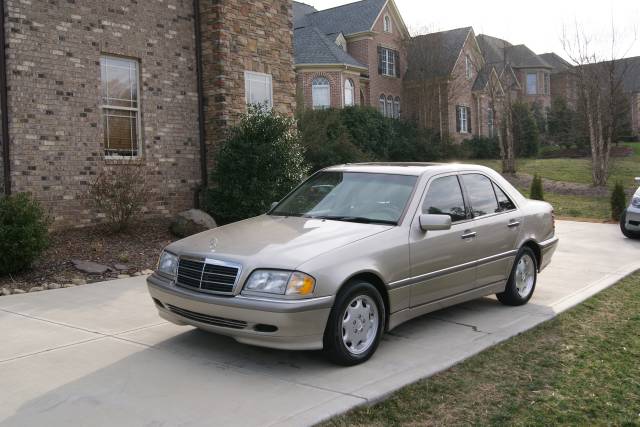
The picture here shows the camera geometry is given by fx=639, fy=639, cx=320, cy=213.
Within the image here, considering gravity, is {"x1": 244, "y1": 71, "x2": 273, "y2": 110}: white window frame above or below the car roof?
above

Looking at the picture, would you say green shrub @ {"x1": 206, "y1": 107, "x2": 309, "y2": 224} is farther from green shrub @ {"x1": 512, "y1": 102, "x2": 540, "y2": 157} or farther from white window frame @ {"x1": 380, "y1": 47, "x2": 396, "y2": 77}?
green shrub @ {"x1": 512, "y1": 102, "x2": 540, "y2": 157}

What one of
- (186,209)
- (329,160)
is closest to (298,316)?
(186,209)

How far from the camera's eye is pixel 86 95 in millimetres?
11305

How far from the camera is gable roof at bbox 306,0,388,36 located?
3738cm

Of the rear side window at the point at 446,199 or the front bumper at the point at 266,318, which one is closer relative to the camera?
the front bumper at the point at 266,318

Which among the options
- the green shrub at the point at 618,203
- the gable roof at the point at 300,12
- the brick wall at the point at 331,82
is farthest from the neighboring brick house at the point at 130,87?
the gable roof at the point at 300,12

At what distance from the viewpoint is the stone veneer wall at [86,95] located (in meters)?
10.5

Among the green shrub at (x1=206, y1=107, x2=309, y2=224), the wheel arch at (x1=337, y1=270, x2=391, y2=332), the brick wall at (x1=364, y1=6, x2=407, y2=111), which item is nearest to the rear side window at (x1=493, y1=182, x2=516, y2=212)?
the wheel arch at (x1=337, y1=270, x2=391, y2=332)

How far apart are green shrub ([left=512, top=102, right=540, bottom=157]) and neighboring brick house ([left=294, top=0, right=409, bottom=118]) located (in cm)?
752

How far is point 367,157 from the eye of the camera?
88.9 feet

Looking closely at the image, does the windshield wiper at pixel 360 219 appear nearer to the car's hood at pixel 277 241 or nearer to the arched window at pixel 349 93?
the car's hood at pixel 277 241

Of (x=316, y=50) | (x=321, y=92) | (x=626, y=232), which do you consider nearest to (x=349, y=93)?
(x=321, y=92)

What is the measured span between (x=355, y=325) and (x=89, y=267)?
529 cm

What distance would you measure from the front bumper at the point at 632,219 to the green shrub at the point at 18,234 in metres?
10.5
